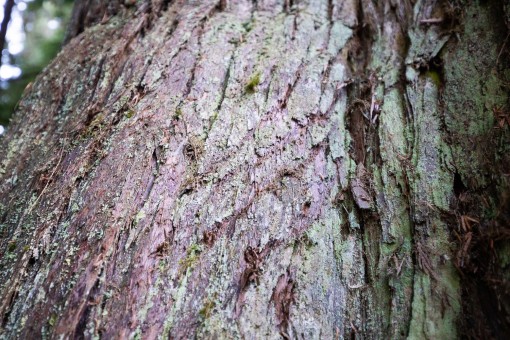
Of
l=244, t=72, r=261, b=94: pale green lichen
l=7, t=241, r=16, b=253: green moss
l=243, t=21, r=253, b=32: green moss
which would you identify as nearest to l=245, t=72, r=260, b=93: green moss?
l=244, t=72, r=261, b=94: pale green lichen

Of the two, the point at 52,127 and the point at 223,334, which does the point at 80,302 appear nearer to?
the point at 223,334

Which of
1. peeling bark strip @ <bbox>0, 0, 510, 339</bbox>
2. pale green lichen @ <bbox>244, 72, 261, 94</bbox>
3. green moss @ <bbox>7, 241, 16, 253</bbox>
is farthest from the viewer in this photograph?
pale green lichen @ <bbox>244, 72, 261, 94</bbox>

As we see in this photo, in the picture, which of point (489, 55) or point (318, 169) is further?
point (489, 55)

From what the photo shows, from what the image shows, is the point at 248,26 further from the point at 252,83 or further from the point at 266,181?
the point at 266,181

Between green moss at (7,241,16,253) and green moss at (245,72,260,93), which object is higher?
green moss at (245,72,260,93)

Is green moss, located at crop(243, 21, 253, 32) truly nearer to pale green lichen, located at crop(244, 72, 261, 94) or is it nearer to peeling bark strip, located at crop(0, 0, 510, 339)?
peeling bark strip, located at crop(0, 0, 510, 339)

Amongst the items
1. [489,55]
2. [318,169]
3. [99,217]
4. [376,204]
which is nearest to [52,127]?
[99,217]

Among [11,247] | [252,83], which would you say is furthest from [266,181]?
[11,247]

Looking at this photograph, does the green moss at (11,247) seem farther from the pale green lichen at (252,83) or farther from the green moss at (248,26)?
the green moss at (248,26)

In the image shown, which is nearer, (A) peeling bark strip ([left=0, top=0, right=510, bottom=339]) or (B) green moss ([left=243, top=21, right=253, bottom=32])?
(A) peeling bark strip ([left=0, top=0, right=510, bottom=339])
